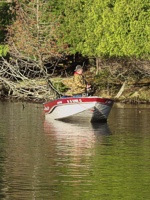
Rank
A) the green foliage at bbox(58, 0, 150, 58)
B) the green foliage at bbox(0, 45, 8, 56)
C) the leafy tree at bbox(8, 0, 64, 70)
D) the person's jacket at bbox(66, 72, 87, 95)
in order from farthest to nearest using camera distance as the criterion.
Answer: the green foliage at bbox(0, 45, 8, 56) < the leafy tree at bbox(8, 0, 64, 70) < the green foliage at bbox(58, 0, 150, 58) < the person's jacket at bbox(66, 72, 87, 95)

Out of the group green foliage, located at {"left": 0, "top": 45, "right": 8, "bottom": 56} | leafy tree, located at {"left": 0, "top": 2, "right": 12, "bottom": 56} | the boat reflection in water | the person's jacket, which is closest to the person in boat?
the person's jacket

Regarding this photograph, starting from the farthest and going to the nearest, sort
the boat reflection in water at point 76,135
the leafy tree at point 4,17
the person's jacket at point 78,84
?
the leafy tree at point 4,17 < the person's jacket at point 78,84 < the boat reflection in water at point 76,135

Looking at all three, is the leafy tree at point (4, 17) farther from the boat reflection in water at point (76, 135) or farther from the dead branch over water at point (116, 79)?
the boat reflection in water at point (76, 135)

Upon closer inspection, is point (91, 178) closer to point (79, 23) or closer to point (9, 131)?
point (9, 131)

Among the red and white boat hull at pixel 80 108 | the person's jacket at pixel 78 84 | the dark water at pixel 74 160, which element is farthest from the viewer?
the red and white boat hull at pixel 80 108

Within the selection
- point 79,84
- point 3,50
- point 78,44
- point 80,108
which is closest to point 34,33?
point 3,50

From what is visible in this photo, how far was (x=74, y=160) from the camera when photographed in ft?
98.3

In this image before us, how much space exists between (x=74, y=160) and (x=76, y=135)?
29.6 feet

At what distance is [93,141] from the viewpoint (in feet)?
119

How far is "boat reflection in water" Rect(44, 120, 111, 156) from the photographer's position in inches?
1328

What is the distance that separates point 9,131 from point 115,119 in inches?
401

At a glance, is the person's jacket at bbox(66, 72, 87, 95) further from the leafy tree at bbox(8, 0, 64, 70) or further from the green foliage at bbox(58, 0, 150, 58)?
the leafy tree at bbox(8, 0, 64, 70)

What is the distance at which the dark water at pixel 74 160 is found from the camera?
24000 millimetres

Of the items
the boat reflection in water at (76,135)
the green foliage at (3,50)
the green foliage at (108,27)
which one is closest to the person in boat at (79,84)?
the boat reflection in water at (76,135)
